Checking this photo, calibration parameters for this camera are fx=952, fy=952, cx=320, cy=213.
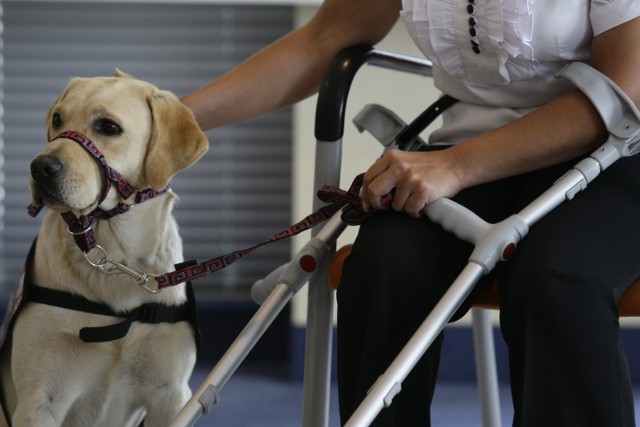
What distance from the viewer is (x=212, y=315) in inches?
121

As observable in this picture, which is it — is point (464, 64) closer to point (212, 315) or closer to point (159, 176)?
point (159, 176)

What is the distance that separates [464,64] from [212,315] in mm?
1900

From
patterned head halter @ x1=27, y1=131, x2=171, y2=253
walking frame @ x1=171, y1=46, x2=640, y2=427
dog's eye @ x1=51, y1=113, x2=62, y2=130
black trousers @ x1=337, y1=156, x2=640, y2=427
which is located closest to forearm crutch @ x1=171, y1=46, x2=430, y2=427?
walking frame @ x1=171, y1=46, x2=640, y2=427

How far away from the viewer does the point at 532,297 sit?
3.47ft

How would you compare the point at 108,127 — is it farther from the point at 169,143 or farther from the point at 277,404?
the point at 277,404

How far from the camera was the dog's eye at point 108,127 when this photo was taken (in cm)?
133

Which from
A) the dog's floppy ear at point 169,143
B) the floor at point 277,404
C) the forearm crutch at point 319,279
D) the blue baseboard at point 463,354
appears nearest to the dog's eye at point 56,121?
the dog's floppy ear at point 169,143

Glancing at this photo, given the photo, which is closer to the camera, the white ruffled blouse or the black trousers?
the black trousers

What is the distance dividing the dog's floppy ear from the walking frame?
0.18m

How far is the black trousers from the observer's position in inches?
40.3

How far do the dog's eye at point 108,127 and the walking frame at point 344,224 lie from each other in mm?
292

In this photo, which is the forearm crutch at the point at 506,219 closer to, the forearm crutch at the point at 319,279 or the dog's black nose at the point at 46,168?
the forearm crutch at the point at 319,279

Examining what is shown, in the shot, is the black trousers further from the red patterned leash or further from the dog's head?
the dog's head

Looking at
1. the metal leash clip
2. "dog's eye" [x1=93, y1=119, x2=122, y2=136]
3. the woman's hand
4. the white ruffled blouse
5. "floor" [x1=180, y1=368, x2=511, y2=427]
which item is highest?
the white ruffled blouse
